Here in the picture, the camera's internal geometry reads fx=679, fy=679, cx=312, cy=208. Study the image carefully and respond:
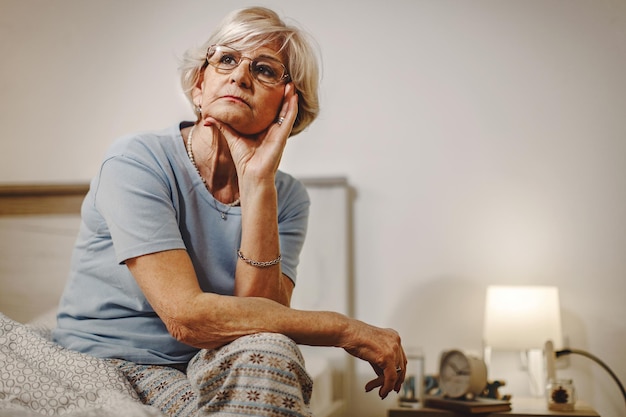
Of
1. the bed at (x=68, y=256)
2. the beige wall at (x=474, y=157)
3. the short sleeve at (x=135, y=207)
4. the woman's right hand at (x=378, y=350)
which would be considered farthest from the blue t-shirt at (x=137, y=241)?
the beige wall at (x=474, y=157)

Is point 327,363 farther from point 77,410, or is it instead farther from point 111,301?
point 77,410

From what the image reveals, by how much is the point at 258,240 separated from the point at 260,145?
0.20 m

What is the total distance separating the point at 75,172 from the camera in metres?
2.54

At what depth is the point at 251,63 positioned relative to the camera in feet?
4.20

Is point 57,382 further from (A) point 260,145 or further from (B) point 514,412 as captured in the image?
(B) point 514,412

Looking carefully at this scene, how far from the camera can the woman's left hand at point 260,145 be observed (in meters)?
1.23

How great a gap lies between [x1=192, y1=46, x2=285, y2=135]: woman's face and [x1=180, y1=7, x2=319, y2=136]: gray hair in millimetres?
23

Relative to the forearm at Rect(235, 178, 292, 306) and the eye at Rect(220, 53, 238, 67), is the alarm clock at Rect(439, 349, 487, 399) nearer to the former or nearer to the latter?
the forearm at Rect(235, 178, 292, 306)

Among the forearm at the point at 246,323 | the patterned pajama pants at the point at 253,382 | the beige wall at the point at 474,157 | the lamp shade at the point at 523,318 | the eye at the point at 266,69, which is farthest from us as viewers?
the beige wall at the point at 474,157

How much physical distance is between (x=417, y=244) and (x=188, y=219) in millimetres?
1234

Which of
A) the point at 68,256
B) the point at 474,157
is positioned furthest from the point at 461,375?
the point at 68,256

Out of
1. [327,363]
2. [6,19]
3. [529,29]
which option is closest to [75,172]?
A: [6,19]

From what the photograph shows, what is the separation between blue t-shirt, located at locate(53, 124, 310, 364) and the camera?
42.4 inches

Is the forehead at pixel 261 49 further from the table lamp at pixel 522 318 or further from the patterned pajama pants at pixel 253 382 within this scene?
the table lamp at pixel 522 318
